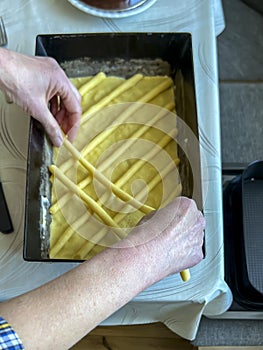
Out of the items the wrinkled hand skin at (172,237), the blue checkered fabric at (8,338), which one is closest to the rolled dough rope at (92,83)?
the wrinkled hand skin at (172,237)

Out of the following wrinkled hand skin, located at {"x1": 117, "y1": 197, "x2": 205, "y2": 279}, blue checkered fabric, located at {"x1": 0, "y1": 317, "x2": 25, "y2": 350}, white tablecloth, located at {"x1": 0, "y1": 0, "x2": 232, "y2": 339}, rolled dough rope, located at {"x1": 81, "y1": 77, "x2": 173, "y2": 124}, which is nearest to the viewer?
blue checkered fabric, located at {"x1": 0, "y1": 317, "x2": 25, "y2": 350}

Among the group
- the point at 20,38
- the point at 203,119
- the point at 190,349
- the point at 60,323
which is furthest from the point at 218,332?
the point at 20,38

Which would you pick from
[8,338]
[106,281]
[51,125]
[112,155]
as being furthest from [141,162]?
[8,338]

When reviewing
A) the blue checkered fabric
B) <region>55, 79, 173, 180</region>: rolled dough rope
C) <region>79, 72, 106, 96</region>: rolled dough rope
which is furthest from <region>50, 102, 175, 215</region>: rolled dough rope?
the blue checkered fabric

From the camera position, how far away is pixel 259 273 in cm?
98

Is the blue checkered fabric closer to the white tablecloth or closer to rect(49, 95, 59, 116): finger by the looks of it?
the white tablecloth

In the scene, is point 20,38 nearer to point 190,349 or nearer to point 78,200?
point 78,200

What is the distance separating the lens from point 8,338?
1.73 feet

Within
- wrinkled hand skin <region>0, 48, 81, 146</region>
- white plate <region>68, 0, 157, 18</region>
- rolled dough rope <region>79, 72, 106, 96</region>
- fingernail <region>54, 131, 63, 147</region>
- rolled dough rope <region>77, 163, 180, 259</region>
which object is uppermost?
white plate <region>68, 0, 157, 18</region>

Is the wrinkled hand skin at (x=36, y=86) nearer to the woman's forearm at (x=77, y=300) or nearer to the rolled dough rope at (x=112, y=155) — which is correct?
the rolled dough rope at (x=112, y=155)

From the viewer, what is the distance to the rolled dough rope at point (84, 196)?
764 mm

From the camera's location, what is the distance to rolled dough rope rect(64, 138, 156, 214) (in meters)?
0.78

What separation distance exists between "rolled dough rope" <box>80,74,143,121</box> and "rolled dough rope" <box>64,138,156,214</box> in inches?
2.5

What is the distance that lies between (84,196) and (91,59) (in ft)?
Answer: 0.86
